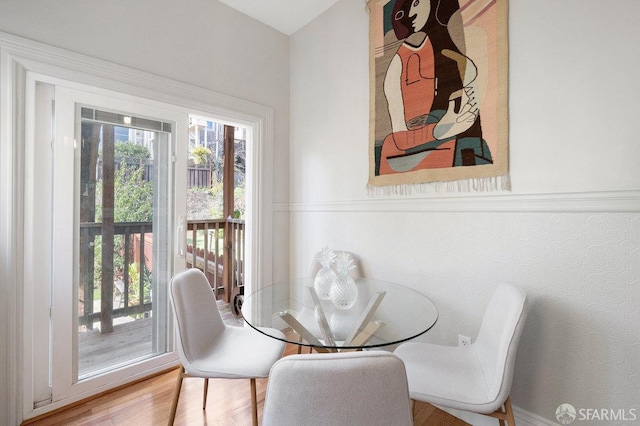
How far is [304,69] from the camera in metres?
2.68

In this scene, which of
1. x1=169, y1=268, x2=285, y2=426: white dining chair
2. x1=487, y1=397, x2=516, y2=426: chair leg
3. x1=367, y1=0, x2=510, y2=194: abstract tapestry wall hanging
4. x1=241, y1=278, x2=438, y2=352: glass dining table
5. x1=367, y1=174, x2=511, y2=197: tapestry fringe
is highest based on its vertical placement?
x1=367, y1=0, x2=510, y2=194: abstract tapestry wall hanging

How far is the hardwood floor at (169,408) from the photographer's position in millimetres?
1605

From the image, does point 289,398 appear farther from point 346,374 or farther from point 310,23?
Answer: point 310,23

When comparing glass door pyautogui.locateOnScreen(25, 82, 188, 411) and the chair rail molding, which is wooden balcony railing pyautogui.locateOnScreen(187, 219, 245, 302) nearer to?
glass door pyautogui.locateOnScreen(25, 82, 188, 411)

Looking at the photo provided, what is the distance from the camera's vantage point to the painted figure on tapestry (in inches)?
63.4

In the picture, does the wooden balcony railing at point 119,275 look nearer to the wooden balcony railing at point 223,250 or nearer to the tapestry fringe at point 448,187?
the wooden balcony railing at point 223,250

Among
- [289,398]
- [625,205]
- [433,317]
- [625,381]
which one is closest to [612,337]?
[625,381]

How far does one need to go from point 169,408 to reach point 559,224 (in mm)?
2332

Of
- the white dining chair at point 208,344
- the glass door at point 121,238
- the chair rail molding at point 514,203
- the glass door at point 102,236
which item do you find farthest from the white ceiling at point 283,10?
the white dining chair at point 208,344

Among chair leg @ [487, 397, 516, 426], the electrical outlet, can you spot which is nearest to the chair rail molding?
the electrical outlet

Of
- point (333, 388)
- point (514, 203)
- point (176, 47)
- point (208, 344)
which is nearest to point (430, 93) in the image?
point (514, 203)

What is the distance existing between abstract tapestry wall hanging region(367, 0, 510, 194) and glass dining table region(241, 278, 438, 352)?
71cm

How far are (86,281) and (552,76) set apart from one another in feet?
9.36

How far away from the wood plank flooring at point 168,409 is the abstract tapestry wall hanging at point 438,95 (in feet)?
4.63
